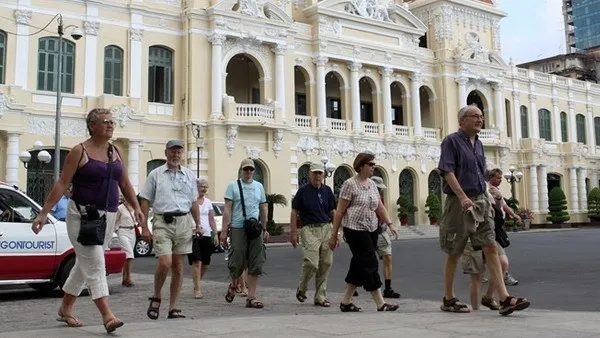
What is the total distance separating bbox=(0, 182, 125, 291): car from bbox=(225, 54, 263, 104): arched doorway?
83.5 feet

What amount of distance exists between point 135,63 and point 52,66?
3.48m

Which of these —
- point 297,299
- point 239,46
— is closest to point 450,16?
point 239,46

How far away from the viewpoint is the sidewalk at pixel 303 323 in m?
6.08

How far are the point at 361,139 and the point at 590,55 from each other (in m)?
42.1

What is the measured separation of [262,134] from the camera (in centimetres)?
3222

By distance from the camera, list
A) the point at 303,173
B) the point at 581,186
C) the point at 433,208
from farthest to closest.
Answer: the point at 581,186
the point at 433,208
the point at 303,173

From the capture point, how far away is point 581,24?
110 meters

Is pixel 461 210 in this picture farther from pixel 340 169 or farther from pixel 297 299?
pixel 340 169

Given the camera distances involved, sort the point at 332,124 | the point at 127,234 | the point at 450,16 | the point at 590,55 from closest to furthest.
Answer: the point at 127,234
the point at 332,124
the point at 450,16
the point at 590,55

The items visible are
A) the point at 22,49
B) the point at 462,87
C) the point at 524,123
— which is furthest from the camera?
the point at 524,123

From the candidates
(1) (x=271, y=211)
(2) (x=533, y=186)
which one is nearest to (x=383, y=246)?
(1) (x=271, y=211)

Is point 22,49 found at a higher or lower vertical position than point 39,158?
higher

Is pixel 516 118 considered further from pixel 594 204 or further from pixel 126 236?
pixel 126 236

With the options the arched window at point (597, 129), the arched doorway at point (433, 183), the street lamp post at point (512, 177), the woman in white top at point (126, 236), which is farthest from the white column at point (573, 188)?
the woman in white top at point (126, 236)
